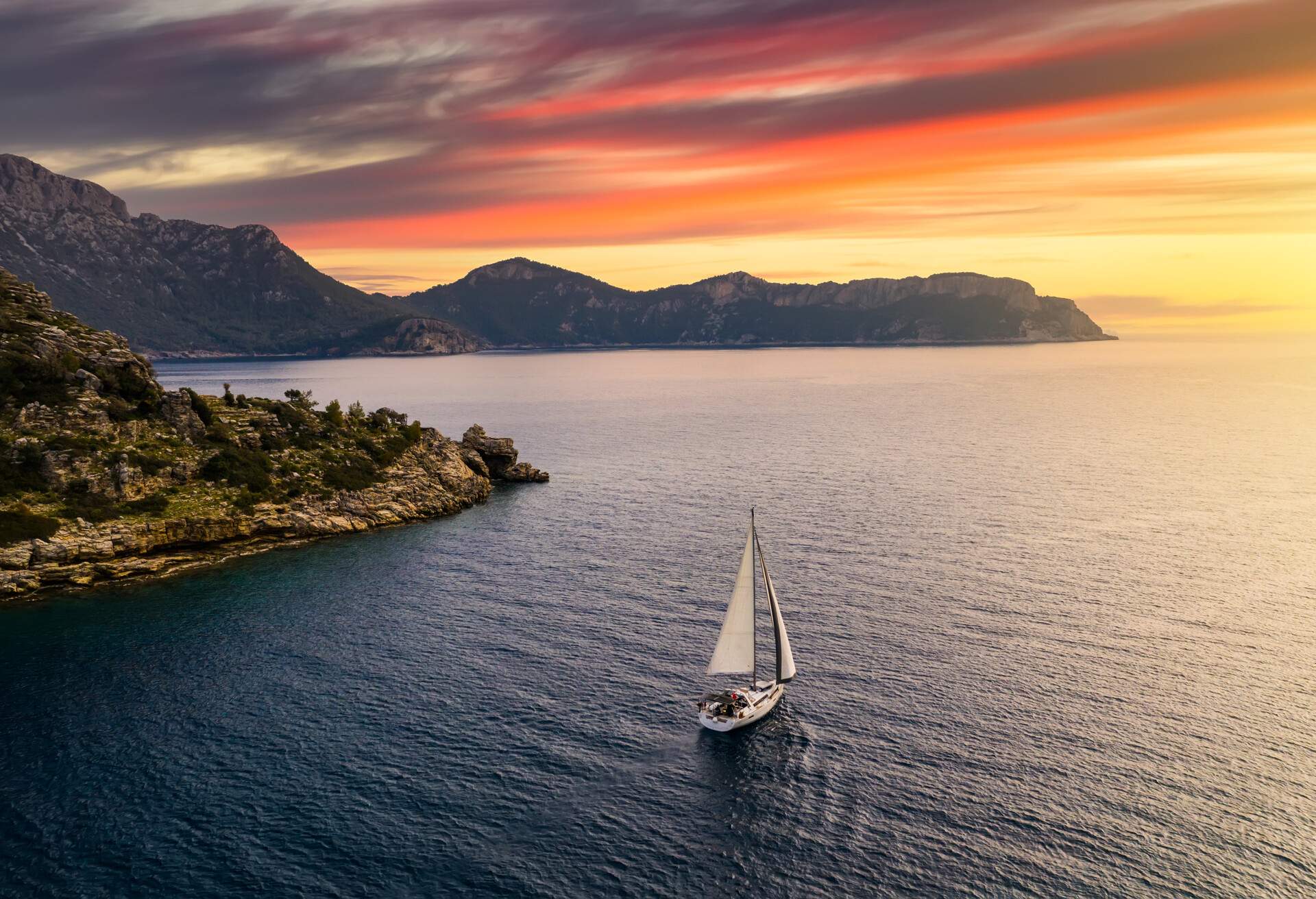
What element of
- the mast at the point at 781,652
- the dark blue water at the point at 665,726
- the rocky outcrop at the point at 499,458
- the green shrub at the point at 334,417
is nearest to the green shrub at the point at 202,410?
the green shrub at the point at 334,417

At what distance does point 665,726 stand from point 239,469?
338 ft

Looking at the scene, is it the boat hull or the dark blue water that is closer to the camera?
the dark blue water

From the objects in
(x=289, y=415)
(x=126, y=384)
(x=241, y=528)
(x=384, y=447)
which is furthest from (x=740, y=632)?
(x=126, y=384)

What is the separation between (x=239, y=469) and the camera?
138375 millimetres

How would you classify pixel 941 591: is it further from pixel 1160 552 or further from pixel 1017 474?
pixel 1017 474

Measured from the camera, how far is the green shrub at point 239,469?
446ft

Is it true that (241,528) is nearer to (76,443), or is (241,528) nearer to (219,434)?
(219,434)

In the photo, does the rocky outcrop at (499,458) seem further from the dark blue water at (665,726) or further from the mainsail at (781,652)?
the mainsail at (781,652)

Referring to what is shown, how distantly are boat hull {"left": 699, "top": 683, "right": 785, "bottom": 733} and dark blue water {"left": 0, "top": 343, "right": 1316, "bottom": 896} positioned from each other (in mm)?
1152

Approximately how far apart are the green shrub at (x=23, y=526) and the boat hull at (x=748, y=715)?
9879 centimetres

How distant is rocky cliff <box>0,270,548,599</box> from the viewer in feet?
373

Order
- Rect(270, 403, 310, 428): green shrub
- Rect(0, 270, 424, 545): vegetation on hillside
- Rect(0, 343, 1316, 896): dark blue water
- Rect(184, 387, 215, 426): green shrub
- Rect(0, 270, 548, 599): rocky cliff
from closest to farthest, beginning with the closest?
Rect(0, 343, 1316, 896): dark blue water → Rect(0, 270, 548, 599): rocky cliff → Rect(0, 270, 424, 545): vegetation on hillside → Rect(184, 387, 215, 426): green shrub → Rect(270, 403, 310, 428): green shrub

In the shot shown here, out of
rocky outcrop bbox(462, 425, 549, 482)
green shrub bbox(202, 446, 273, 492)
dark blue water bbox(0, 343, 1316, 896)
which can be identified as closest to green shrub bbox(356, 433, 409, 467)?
rocky outcrop bbox(462, 425, 549, 482)

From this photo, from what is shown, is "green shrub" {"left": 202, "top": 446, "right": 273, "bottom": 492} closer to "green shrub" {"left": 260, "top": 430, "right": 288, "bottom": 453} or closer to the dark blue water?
"green shrub" {"left": 260, "top": 430, "right": 288, "bottom": 453}
